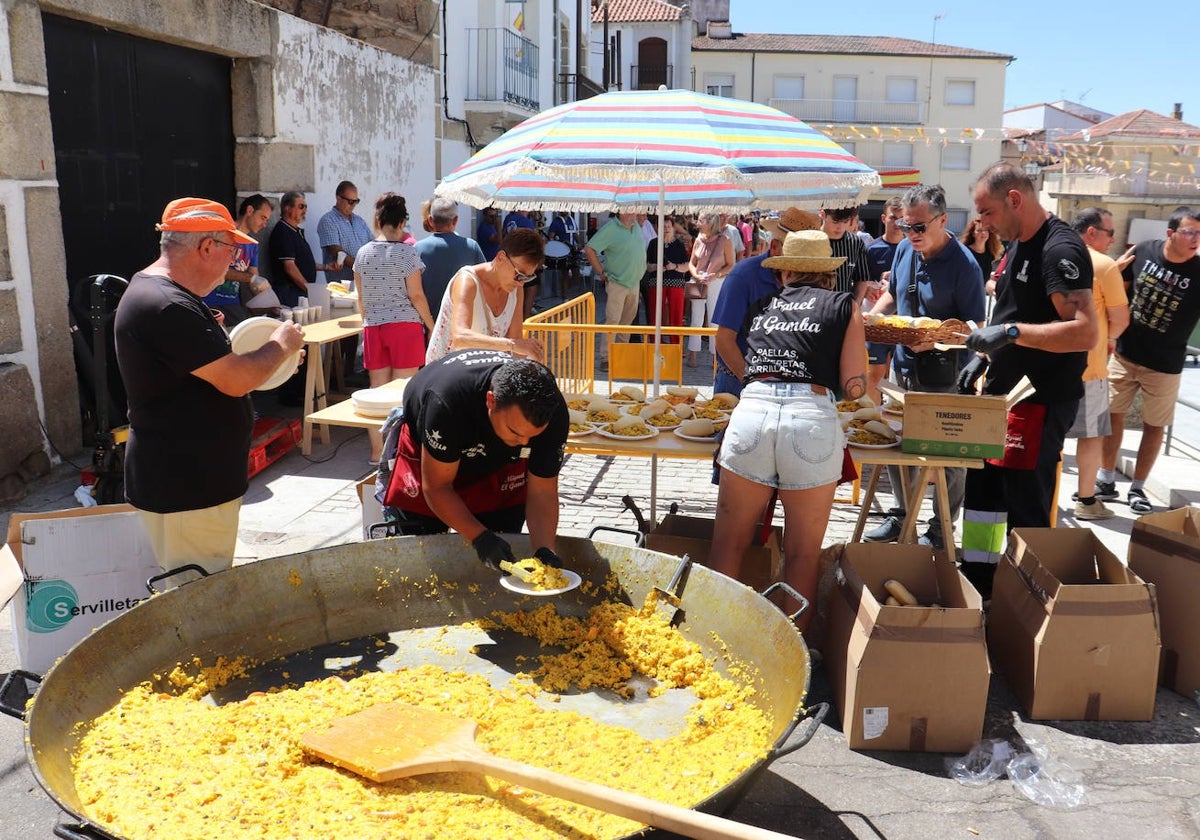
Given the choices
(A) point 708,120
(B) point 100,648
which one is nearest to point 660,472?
(A) point 708,120

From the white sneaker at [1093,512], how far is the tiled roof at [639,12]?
148ft

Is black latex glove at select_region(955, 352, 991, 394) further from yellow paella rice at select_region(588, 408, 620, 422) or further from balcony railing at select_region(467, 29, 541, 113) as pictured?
balcony railing at select_region(467, 29, 541, 113)

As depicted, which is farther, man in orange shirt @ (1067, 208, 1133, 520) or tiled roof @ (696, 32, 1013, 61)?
tiled roof @ (696, 32, 1013, 61)

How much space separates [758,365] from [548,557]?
137cm

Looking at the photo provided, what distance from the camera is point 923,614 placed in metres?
3.67

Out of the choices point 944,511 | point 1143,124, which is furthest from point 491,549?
point 1143,124

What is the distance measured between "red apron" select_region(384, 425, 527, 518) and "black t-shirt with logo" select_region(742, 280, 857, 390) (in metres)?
1.16

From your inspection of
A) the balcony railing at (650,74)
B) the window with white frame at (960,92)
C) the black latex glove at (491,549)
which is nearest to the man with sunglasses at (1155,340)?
the black latex glove at (491,549)

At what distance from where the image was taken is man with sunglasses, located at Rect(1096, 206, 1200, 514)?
6633 millimetres

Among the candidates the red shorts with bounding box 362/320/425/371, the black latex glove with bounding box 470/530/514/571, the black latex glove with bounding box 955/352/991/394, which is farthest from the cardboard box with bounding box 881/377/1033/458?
the red shorts with bounding box 362/320/425/371

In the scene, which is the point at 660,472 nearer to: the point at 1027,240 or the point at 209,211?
the point at 1027,240

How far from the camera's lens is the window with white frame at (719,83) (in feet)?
172

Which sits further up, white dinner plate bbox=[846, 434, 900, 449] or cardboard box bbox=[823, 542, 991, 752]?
white dinner plate bbox=[846, 434, 900, 449]

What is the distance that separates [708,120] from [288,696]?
141 inches
